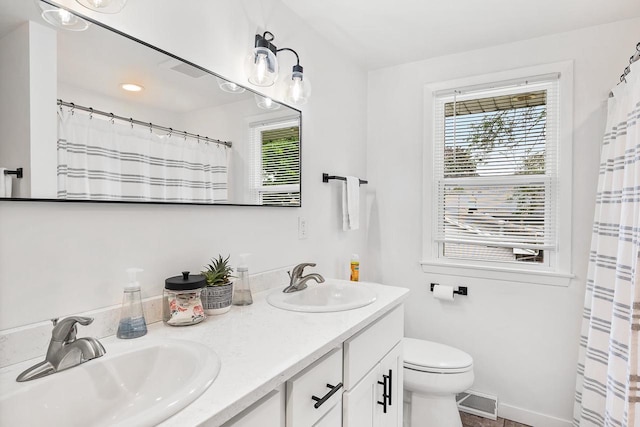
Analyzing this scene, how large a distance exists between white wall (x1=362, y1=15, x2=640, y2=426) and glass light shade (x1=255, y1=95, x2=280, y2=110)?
43.8 inches

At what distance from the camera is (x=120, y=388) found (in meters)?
0.82

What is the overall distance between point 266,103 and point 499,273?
173 cm

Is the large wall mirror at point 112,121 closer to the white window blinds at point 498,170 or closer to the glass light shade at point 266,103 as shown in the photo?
the glass light shade at point 266,103

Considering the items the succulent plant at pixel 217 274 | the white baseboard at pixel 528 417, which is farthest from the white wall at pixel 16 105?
the white baseboard at pixel 528 417

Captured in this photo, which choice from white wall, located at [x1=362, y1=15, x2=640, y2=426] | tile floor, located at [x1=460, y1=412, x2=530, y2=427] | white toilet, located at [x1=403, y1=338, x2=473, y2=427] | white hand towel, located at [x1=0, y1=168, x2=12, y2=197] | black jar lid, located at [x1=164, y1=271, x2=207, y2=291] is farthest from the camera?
tile floor, located at [x1=460, y1=412, x2=530, y2=427]

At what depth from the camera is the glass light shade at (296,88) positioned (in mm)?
1696

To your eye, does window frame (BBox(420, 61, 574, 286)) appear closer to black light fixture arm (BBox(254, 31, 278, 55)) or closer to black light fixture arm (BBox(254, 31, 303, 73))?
black light fixture arm (BBox(254, 31, 303, 73))

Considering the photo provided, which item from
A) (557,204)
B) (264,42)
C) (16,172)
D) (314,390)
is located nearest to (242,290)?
(314,390)

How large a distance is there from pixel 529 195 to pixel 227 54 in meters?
1.90

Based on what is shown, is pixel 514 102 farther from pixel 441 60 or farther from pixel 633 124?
pixel 633 124

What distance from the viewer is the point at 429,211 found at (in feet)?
7.89

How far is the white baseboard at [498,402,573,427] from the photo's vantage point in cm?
203

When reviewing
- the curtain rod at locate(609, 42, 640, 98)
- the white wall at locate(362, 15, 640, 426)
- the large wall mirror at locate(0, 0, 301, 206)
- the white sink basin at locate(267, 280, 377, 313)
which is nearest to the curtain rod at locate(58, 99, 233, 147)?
the large wall mirror at locate(0, 0, 301, 206)

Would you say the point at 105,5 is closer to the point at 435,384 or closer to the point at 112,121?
the point at 112,121
